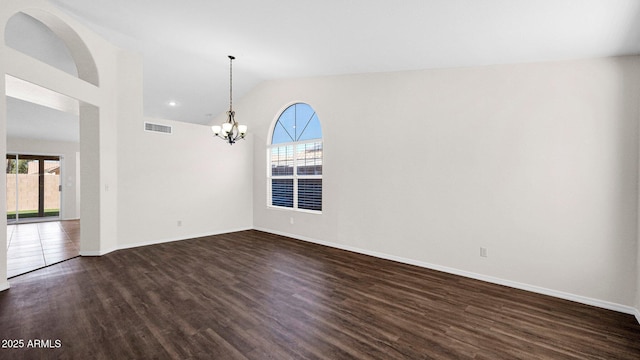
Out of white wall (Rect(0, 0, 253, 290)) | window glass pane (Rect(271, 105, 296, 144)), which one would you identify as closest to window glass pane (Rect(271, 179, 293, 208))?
white wall (Rect(0, 0, 253, 290))

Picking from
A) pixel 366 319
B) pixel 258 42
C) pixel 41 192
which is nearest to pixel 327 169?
pixel 258 42

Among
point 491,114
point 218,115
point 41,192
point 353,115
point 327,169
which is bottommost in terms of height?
point 41,192

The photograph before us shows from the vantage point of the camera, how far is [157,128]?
525 centimetres

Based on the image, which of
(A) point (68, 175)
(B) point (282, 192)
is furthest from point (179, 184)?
(A) point (68, 175)

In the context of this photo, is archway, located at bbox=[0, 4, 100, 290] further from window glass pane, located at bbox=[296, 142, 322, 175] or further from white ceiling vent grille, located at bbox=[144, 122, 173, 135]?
window glass pane, located at bbox=[296, 142, 322, 175]

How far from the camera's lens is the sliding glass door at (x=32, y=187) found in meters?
7.62

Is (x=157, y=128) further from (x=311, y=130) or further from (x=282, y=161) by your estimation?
(x=311, y=130)

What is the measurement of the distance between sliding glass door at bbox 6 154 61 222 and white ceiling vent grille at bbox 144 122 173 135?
565 cm

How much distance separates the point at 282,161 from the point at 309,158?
867 millimetres

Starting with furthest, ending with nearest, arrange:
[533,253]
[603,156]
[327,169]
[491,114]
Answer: [327,169] → [491,114] → [533,253] → [603,156]

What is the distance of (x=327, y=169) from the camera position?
5.18m

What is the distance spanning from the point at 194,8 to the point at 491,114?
387 cm

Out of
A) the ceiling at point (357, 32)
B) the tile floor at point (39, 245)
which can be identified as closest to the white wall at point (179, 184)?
the tile floor at point (39, 245)

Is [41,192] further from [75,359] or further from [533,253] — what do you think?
[533,253]
